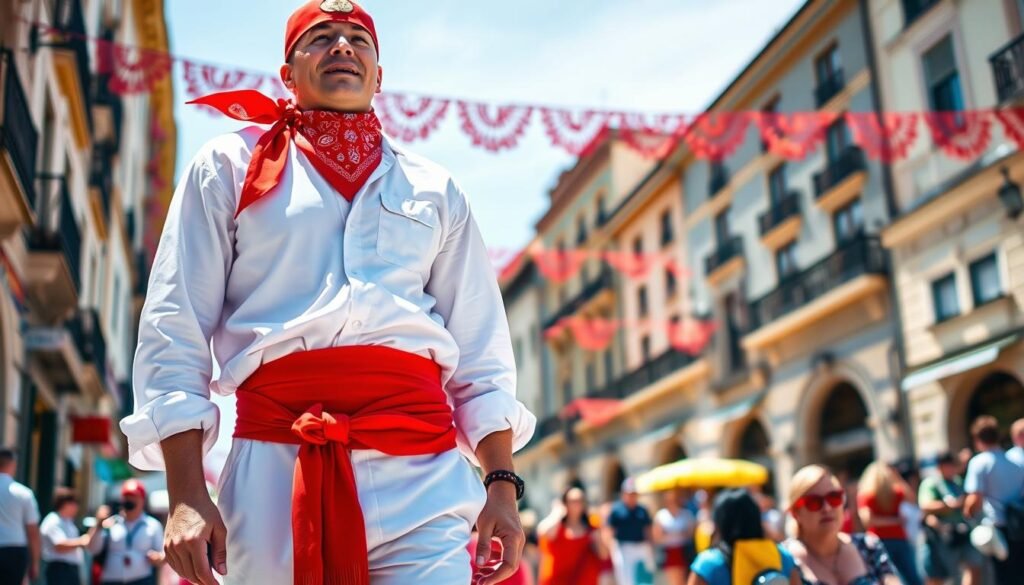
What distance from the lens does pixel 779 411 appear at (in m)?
25.9

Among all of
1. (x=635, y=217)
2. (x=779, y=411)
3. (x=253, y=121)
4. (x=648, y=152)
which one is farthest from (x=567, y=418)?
(x=253, y=121)

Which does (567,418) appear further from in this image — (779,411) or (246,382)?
(246,382)

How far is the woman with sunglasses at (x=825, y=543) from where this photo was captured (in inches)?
203

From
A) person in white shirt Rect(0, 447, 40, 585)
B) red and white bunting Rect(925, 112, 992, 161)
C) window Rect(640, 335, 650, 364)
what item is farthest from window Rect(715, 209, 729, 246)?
person in white shirt Rect(0, 447, 40, 585)

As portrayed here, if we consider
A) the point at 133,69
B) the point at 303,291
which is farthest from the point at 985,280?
the point at 303,291

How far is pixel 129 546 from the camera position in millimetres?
9875

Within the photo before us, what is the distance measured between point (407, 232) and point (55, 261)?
502 inches

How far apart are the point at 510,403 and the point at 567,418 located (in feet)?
139

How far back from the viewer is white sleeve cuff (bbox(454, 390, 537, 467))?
7.90 ft

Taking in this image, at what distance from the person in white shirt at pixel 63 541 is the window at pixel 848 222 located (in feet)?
53.3

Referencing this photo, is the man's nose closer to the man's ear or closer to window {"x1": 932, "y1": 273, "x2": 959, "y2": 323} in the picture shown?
the man's ear

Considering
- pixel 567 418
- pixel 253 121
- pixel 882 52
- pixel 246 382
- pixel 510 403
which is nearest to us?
pixel 246 382

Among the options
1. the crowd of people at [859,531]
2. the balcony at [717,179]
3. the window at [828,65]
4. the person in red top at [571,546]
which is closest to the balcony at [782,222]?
the window at [828,65]

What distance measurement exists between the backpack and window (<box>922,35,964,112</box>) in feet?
51.1
